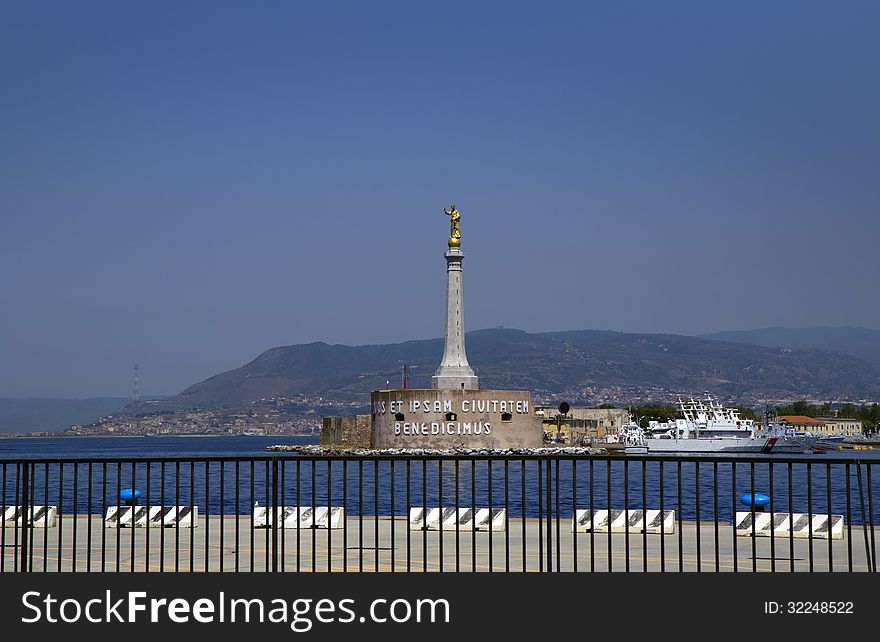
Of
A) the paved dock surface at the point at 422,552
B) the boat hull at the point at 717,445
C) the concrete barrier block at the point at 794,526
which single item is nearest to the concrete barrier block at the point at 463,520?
the paved dock surface at the point at 422,552

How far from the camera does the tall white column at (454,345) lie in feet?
330

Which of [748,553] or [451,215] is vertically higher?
[451,215]

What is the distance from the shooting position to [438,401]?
10075 cm

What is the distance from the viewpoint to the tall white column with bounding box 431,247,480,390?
100525mm

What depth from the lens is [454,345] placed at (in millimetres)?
101625

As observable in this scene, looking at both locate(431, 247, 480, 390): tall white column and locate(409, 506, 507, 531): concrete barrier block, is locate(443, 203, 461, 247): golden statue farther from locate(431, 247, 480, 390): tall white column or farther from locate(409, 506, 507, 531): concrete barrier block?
locate(409, 506, 507, 531): concrete barrier block

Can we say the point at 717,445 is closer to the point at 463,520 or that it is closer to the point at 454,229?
the point at 454,229

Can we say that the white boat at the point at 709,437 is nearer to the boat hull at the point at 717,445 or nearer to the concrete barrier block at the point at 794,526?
the boat hull at the point at 717,445

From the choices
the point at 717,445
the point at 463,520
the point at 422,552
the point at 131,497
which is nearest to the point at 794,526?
the point at 463,520
